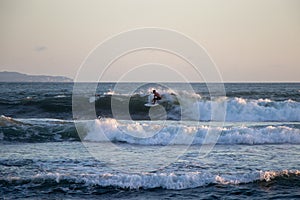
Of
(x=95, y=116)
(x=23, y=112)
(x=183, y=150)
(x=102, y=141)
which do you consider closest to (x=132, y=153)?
(x=183, y=150)

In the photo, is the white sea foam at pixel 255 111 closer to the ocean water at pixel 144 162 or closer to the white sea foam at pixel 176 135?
the white sea foam at pixel 176 135

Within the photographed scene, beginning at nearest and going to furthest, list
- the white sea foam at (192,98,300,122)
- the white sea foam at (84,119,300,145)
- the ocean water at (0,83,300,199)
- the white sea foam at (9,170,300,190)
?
1. the ocean water at (0,83,300,199)
2. the white sea foam at (9,170,300,190)
3. the white sea foam at (84,119,300,145)
4. the white sea foam at (192,98,300,122)

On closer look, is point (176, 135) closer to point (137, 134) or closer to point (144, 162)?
point (137, 134)

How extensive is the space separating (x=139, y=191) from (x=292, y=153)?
6.14 metres

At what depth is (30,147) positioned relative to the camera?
1537 cm

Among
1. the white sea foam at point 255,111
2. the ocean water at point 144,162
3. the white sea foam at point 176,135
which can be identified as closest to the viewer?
the ocean water at point 144,162

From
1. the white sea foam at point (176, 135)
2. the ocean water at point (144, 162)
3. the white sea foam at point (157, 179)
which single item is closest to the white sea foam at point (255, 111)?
the white sea foam at point (176, 135)

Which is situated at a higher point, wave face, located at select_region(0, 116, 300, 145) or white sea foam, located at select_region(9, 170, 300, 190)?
wave face, located at select_region(0, 116, 300, 145)

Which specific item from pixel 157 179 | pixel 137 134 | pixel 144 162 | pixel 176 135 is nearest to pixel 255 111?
pixel 176 135

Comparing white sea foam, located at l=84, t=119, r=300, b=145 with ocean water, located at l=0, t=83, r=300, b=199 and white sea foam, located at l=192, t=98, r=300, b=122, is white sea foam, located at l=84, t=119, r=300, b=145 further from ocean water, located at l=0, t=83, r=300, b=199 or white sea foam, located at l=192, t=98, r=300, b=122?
white sea foam, located at l=192, t=98, r=300, b=122

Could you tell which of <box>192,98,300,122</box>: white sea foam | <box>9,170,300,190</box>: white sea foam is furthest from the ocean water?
<box>192,98,300,122</box>: white sea foam

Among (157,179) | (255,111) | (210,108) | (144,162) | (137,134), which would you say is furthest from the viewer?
(210,108)

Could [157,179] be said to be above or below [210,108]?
below

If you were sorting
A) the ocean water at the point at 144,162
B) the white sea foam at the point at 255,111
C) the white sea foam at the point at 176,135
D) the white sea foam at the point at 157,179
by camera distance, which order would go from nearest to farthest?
the ocean water at the point at 144,162 < the white sea foam at the point at 157,179 < the white sea foam at the point at 176,135 < the white sea foam at the point at 255,111
